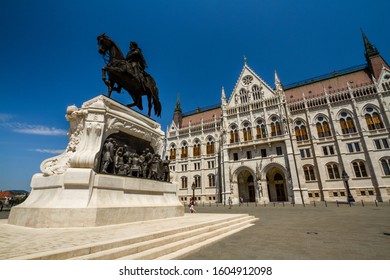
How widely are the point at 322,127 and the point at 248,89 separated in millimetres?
15920

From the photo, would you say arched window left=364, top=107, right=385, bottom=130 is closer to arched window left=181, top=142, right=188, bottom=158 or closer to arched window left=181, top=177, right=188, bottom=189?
arched window left=181, top=142, right=188, bottom=158

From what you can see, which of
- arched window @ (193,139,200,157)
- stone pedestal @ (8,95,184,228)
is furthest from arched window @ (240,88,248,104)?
stone pedestal @ (8,95,184,228)

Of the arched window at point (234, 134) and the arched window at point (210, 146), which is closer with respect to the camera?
the arched window at point (234, 134)

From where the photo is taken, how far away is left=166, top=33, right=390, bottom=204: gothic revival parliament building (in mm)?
28766

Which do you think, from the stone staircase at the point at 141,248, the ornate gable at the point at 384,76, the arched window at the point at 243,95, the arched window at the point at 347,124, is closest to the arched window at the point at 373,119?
Answer: the arched window at the point at 347,124

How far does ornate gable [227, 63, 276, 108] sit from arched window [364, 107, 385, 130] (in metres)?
15.4

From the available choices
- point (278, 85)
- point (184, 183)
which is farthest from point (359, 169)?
point (184, 183)

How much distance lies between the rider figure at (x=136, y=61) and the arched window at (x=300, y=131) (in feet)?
112

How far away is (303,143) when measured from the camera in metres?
33.9

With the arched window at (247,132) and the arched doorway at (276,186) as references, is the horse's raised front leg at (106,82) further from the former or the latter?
the arched doorway at (276,186)

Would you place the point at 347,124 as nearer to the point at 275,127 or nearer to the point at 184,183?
the point at 275,127

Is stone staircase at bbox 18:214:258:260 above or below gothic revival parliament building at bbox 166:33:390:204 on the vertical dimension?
below

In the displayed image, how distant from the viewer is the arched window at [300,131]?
3434 centimetres
